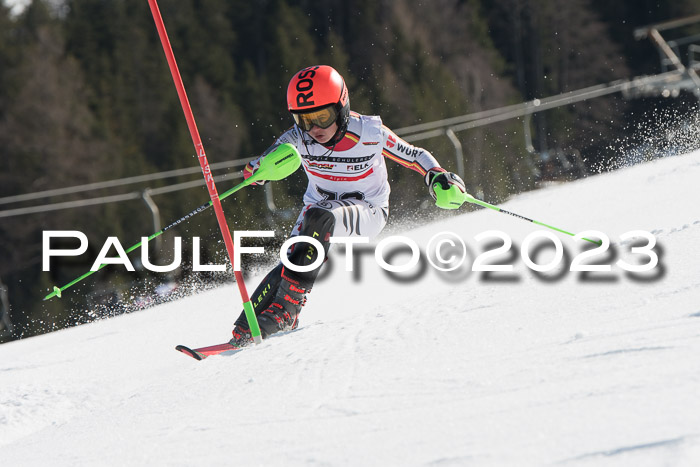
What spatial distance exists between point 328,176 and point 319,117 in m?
0.46

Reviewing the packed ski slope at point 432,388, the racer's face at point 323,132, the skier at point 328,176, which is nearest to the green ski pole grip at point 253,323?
the skier at point 328,176

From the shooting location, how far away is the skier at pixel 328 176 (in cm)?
402

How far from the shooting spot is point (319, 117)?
13.6 feet

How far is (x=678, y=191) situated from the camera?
19.8ft

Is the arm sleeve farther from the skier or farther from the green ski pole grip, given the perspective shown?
the green ski pole grip

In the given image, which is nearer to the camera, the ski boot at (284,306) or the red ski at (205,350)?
the red ski at (205,350)

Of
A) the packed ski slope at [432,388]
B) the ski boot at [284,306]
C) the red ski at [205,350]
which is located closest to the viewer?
the packed ski slope at [432,388]

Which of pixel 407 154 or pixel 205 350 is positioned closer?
pixel 205 350

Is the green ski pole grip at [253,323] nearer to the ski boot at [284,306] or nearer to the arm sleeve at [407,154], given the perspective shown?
the ski boot at [284,306]

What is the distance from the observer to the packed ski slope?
5.86ft

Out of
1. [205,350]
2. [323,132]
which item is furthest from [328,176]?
[205,350]

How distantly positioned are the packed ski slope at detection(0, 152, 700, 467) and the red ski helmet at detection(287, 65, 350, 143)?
1.03m

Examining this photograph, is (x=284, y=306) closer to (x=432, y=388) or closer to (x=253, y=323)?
(x=253, y=323)

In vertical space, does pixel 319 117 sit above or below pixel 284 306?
above
